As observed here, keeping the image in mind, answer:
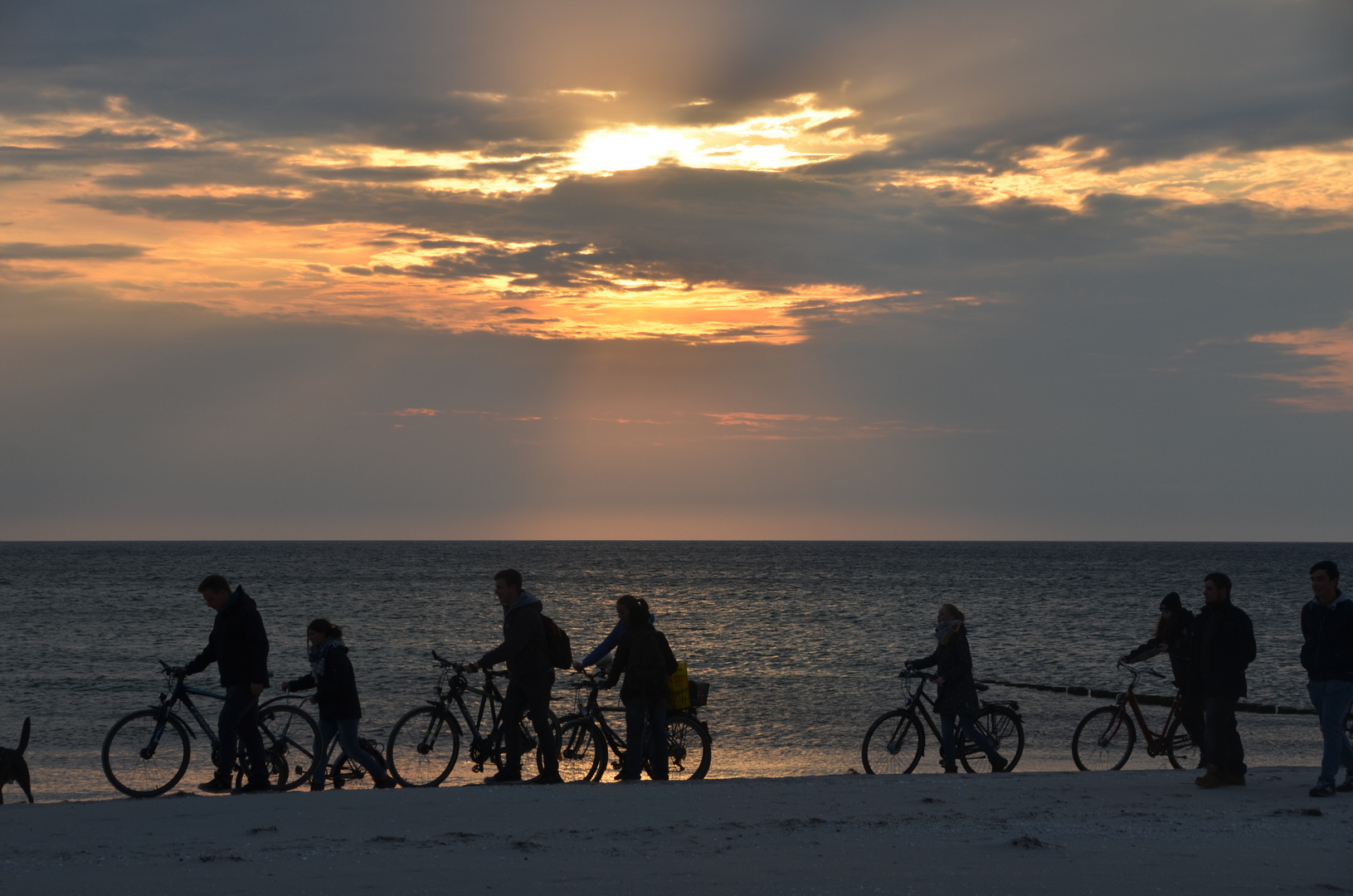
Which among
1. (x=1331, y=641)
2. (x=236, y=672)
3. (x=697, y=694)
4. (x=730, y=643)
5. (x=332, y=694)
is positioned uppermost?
(x=1331, y=641)

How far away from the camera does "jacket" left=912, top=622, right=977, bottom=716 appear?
457 inches

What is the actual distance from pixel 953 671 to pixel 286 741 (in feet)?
23.1

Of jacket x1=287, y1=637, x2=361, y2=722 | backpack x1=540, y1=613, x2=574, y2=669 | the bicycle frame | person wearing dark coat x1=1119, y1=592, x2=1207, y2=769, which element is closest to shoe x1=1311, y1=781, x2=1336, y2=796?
person wearing dark coat x1=1119, y1=592, x2=1207, y2=769

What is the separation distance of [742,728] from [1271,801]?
11.0m

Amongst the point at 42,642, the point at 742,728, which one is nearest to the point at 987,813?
the point at 742,728

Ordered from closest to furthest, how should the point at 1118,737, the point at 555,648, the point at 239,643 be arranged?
the point at 239,643, the point at 555,648, the point at 1118,737

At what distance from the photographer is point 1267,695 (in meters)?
24.5

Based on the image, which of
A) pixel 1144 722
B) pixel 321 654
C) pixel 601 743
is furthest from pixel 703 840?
pixel 1144 722

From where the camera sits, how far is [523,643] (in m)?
10.4

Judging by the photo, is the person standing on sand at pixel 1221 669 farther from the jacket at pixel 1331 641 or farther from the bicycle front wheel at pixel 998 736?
the bicycle front wheel at pixel 998 736

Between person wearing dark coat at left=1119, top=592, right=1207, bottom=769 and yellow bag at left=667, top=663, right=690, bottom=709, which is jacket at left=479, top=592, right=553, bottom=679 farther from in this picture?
person wearing dark coat at left=1119, top=592, right=1207, bottom=769

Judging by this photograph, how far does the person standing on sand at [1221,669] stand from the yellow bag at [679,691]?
5.03 m

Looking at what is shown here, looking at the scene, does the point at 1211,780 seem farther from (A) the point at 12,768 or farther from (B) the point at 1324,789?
(A) the point at 12,768

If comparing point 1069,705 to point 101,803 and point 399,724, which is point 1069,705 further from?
point 101,803
